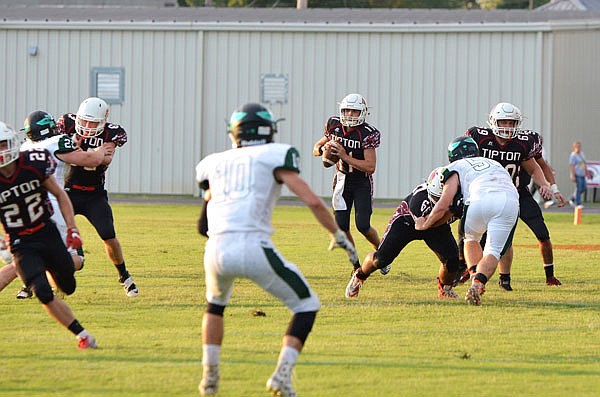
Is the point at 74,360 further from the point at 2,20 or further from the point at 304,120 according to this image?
the point at 2,20

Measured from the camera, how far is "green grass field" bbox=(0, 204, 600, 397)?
22.9 ft

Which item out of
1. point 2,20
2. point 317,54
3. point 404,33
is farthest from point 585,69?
point 2,20

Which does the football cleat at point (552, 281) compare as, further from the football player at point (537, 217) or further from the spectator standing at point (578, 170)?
the spectator standing at point (578, 170)

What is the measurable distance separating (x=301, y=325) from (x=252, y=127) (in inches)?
46.9

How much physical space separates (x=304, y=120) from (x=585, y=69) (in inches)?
291

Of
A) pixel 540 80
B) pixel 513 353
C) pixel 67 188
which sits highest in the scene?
pixel 540 80

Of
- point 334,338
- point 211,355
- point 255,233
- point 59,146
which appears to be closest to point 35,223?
point 59,146

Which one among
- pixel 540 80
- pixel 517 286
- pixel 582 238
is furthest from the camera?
pixel 540 80

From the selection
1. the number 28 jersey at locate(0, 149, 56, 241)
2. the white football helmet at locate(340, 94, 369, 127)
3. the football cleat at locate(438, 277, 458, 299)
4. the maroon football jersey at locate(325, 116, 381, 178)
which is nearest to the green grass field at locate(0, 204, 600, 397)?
the football cleat at locate(438, 277, 458, 299)

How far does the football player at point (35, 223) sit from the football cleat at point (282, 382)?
208 centimetres

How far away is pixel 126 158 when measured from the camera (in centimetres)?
2930

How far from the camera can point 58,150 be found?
9.67 meters

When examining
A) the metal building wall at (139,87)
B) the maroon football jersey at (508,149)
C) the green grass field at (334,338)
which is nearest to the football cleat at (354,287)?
the green grass field at (334,338)

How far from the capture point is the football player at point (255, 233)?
6.39m
